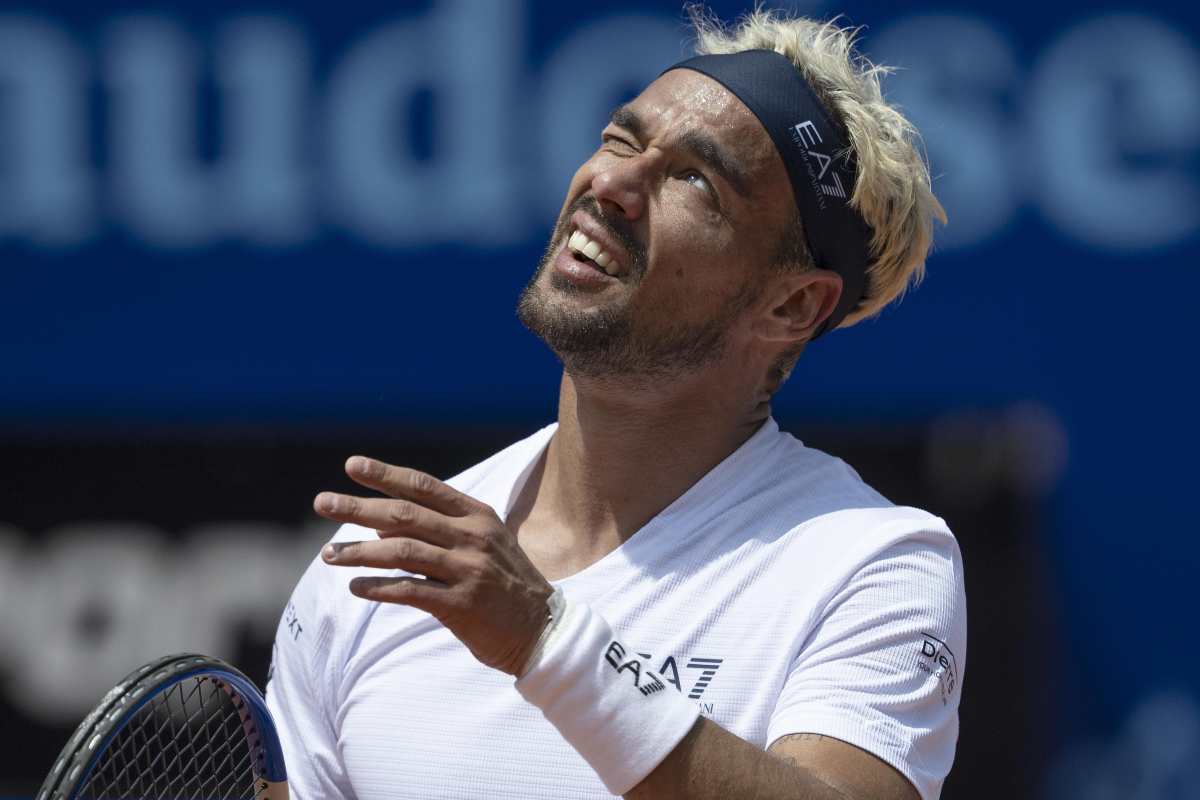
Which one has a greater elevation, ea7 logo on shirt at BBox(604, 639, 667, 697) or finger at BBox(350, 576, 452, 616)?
finger at BBox(350, 576, 452, 616)

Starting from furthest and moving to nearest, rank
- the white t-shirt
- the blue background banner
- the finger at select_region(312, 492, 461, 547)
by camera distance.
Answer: the blue background banner → the white t-shirt → the finger at select_region(312, 492, 461, 547)

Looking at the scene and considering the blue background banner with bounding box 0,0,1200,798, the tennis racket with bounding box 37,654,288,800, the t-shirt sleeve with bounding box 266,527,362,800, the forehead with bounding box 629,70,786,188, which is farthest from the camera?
the blue background banner with bounding box 0,0,1200,798

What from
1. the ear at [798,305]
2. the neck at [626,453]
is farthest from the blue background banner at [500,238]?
the neck at [626,453]

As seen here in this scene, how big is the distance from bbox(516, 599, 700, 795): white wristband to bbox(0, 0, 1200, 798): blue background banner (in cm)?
316

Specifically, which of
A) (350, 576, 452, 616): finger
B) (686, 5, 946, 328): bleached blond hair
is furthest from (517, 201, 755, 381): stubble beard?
(350, 576, 452, 616): finger

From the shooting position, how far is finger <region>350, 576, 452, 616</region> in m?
2.00

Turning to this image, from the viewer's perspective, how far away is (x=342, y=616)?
259 cm

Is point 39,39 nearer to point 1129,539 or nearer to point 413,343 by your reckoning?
point 413,343

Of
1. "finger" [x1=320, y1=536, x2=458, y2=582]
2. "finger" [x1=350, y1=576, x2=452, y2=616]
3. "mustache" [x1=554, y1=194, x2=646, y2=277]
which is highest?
"mustache" [x1=554, y1=194, x2=646, y2=277]

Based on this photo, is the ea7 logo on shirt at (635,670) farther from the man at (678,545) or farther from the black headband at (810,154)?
the black headband at (810,154)

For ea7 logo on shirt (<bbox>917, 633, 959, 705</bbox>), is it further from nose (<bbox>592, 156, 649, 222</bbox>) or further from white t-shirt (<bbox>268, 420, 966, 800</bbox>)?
nose (<bbox>592, 156, 649, 222</bbox>)

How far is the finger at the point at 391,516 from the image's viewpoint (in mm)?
1990

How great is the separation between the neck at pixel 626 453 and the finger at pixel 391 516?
0.56 meters

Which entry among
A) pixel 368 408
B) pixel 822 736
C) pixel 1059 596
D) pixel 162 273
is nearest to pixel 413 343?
pixel 368 408
